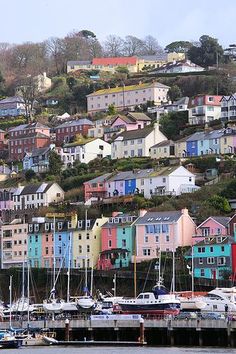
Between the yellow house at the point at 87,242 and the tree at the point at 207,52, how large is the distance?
62.2m

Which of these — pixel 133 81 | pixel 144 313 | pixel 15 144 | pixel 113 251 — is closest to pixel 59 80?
pixel 133 81

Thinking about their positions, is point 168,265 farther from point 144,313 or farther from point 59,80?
point 59,80

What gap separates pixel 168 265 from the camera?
95250mm

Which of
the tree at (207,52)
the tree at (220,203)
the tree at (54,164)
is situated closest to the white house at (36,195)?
the tree at (54,164)

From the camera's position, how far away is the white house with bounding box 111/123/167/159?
12662cm

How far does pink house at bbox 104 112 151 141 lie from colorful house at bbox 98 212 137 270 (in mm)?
31011

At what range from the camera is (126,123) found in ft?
447

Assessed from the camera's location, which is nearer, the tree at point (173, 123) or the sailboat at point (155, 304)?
the sailboat at point (155, 304)

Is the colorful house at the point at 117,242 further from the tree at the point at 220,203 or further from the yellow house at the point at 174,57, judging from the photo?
the yellow house at the point at 174,57

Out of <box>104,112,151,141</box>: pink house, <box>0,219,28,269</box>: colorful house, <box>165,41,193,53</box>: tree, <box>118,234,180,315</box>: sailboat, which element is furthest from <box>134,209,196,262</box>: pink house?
<box>165,41,193,53</box>: tree

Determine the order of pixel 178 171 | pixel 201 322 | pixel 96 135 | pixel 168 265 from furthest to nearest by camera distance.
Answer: pixel 96 135
pixel 178 171
pixel 168 265
pixel 201 322

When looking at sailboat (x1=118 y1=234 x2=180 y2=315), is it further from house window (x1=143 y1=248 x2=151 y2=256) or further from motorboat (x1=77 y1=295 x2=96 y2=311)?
house window (x1=143 y1=248 x2=151 y2=256)

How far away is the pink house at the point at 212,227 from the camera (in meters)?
97.3

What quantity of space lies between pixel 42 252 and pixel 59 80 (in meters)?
65.7
